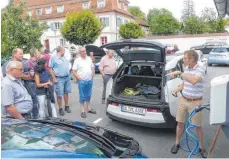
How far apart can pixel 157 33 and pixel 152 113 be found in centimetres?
4953

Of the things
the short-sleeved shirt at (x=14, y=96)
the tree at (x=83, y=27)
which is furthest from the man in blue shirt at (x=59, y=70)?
the tree at (x=83, y=27)

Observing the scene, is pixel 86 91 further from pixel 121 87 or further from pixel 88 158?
pixel 88 158

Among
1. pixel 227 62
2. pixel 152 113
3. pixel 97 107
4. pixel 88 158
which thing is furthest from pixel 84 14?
pixel 88 158

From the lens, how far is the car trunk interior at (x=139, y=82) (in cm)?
523

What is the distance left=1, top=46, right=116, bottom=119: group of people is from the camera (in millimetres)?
3568

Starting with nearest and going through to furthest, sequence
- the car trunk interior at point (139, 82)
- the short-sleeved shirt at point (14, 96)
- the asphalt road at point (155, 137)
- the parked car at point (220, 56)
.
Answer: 1. the short-sleeved shirt at point (14, 96)
2. the asphalt road at point (155, 137)
3. the car trunk interior at point (139, 82)
4. the parked car at point (220, 56)

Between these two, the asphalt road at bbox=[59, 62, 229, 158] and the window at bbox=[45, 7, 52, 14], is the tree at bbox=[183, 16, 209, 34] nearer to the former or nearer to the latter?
the window at bbox=[45, 7, 52, 14]

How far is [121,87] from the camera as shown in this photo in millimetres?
5492

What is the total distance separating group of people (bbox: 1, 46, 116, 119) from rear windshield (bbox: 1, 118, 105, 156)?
114cm

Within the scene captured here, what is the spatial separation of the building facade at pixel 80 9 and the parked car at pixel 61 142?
1388 inches

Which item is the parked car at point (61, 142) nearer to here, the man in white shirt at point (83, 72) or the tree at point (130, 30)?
the man in white shirt at point (83, 72)

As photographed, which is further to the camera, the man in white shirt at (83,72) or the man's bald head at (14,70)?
the man in white shirt at (83,72)

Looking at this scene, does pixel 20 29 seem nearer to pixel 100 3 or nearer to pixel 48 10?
pixel 100 3

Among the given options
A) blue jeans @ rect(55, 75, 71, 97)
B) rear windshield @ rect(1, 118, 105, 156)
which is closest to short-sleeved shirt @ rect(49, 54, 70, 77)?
blue jeans @ rect(55, 75, 71, 97)
